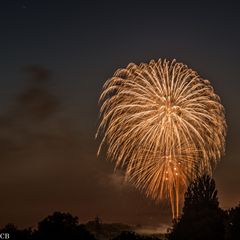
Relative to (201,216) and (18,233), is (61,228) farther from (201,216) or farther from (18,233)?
(201,216)

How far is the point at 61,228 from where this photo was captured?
7794 cm

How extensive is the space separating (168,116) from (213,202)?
69.9 feet

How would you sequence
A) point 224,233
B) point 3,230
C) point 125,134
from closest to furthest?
point 3,230, point 125,134, point 224,233

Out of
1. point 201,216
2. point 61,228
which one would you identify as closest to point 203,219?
point 201,216

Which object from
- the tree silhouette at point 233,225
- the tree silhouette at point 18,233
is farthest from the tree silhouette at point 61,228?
the tree silhouette at point 233,225

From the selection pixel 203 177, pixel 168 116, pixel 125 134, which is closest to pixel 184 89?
pixel 168 116

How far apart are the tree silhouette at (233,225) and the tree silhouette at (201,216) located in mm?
2355

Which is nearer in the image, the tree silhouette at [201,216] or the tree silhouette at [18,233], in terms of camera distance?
the tree silhouette at [18,233]

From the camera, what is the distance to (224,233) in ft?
333

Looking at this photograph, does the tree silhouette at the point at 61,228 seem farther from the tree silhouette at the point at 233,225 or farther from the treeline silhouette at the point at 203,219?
the tree silhouette at the point at 233,225

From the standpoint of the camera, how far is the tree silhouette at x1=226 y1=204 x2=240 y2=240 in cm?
10151

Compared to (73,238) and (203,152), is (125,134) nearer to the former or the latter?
(203,152)

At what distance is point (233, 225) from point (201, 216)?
21.8 feet

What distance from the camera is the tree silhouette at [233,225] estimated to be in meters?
102
